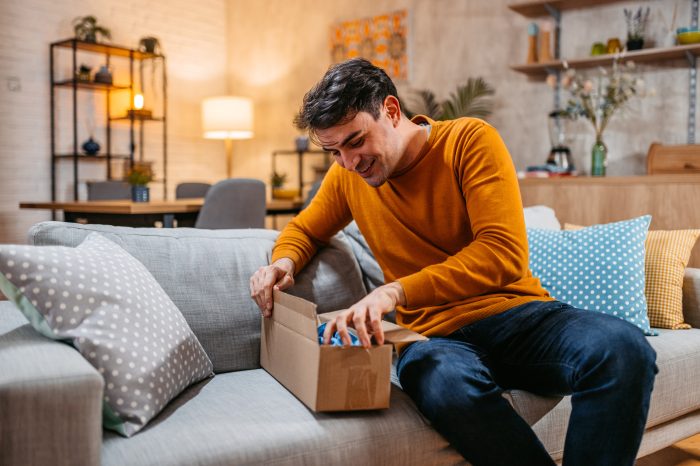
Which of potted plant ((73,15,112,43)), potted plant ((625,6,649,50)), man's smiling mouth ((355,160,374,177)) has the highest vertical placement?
potted plant ((73,15,112,43))

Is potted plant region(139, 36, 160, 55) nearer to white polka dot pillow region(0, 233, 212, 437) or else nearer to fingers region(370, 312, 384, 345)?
white polka dot pillow region(0, 233, 212, 437)

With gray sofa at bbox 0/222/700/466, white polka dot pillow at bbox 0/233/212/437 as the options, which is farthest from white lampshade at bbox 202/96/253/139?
white polka dot pillow at bbox 0/233/212/437

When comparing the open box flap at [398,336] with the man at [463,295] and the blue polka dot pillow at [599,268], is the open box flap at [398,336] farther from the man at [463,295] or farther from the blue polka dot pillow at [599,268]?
the blue polka dot pillow at [599,268]

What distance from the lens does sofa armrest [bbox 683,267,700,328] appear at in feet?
6.93

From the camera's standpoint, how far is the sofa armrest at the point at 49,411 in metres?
1.02

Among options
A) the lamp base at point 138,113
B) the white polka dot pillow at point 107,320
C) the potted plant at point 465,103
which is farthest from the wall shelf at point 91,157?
the white polka dot pillow at point 107,320

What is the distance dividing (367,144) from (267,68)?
5.00m

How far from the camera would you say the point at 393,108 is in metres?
1.57

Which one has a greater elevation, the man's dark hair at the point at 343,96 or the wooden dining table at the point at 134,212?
the man's dark hair at the point at 343,96

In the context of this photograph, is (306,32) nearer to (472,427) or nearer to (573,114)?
(573,114)

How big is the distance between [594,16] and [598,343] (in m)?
3.54

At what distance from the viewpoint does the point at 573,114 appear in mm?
4094

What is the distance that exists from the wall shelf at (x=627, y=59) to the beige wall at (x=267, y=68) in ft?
0.29

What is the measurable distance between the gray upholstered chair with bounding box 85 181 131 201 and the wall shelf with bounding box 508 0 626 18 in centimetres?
287
